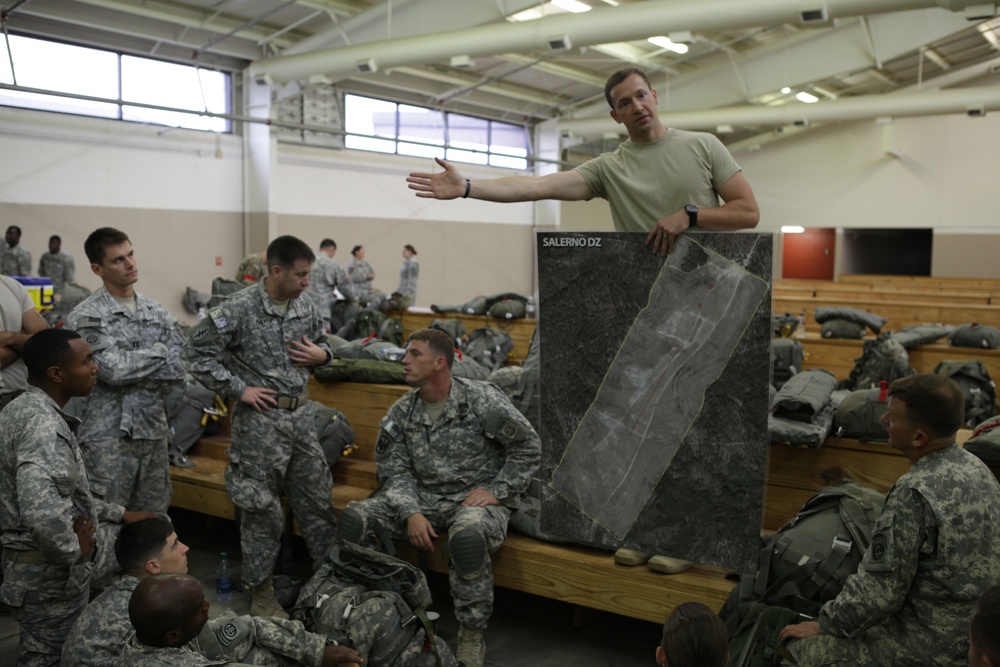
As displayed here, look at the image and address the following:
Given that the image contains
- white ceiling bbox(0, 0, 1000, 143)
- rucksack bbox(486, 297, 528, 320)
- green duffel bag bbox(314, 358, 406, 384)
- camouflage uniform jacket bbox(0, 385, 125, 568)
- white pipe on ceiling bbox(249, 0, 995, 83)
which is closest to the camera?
camouflage uniform jacket bbox(0, 385, 125, 568)

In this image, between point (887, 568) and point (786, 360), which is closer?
point (887, 568)

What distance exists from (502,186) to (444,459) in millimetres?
1458

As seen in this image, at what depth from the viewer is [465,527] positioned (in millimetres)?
3342

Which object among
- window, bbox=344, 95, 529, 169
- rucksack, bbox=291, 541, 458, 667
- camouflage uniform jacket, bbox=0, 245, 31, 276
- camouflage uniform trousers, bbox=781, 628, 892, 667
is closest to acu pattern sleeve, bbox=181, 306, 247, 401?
rucksack, bbox=291, 541, 458, 667

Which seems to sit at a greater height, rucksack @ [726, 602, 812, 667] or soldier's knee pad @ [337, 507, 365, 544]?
soldier's knee pad @ [337, 507, 365, 544]

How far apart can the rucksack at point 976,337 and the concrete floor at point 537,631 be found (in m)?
Answer: 3.79

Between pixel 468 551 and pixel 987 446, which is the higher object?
pixel 987 446

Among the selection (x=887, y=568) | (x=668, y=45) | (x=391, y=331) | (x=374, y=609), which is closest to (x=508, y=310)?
(x=391, y=331)

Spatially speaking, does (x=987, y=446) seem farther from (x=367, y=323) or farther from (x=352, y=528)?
(x=367, y=323)

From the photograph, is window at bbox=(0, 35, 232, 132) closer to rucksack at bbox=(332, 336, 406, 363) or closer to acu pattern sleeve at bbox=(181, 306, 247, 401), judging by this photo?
rucksack at bbox=(332, 336, 406, 363)

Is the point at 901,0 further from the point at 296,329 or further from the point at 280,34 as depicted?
the point at 280,34

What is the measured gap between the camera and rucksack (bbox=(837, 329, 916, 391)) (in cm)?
547

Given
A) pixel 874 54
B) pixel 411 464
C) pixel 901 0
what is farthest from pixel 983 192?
pixel 411 464

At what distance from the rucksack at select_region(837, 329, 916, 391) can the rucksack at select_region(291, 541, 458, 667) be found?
3.27 meters
